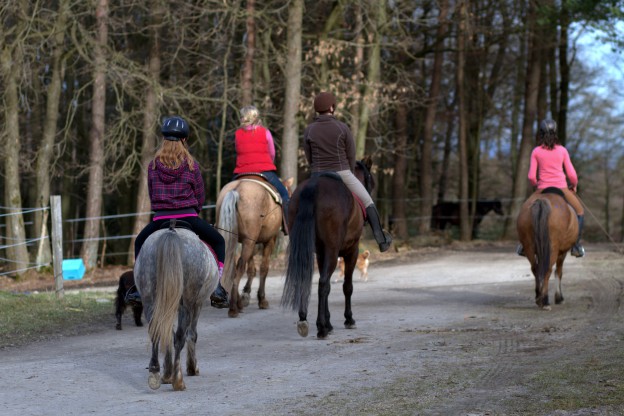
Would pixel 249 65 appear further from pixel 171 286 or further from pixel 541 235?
pixel 171 286

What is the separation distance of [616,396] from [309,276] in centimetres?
431

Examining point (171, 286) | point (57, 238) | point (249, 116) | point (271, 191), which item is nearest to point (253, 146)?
point (249, 116)

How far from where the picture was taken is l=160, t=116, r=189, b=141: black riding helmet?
8344mm

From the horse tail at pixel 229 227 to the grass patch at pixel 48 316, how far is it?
1.83 meters

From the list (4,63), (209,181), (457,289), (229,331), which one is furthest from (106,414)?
(209,181)

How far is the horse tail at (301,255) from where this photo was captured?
1090cm

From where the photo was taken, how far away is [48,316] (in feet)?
44.7

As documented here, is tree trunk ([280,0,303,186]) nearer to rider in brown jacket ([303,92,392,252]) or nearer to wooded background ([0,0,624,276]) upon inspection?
wooded background ([0,0,624,276])

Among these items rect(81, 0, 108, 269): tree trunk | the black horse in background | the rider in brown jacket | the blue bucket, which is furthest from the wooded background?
the rider in brown jacket

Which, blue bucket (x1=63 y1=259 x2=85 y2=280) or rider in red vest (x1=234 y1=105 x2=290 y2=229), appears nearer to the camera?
rider in red vest (x1=234 y1=105 x2=290 y2=229)

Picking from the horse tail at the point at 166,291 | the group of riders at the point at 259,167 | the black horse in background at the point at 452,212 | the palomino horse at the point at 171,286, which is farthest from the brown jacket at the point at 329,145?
the black horse in background at the point at 452,212

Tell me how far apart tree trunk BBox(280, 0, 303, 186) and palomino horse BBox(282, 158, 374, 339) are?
13571mm

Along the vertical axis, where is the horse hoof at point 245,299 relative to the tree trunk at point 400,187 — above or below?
below

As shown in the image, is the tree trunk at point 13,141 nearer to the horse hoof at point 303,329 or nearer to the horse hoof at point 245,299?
the horse hoof at point 245,299
